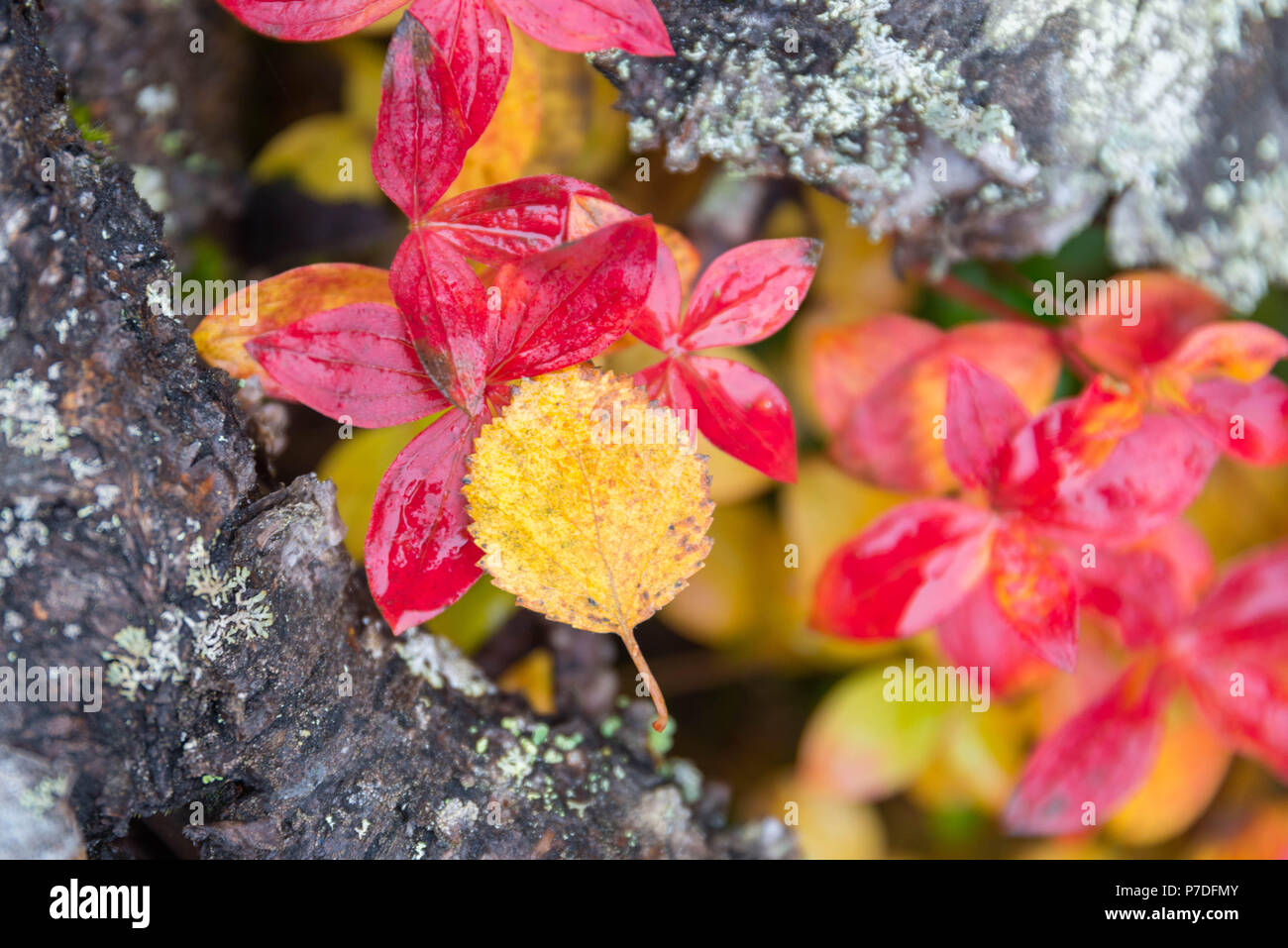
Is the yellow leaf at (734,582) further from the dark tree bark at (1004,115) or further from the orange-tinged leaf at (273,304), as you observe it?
the orange-tinged leaf at (273,304)

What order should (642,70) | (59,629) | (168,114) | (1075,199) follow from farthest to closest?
(168,114)
(1075,199)
(642,70)
(59,629)

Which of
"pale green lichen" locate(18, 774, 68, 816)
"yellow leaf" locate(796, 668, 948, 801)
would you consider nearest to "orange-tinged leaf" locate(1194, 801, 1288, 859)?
"yellow leaf" locate(796, 668, 948, 801)

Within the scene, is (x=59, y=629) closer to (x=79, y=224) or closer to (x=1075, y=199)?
(x=79, y=224)

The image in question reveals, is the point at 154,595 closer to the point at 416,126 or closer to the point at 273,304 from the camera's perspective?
the point at 273,304

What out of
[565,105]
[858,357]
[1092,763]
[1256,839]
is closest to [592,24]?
[565,105]

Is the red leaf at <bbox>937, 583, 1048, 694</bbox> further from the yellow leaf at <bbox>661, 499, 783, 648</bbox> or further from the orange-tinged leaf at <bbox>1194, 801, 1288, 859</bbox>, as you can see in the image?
the orange-tinged leaf at <bbox>1194, 801, 1288, 859</bbox>
